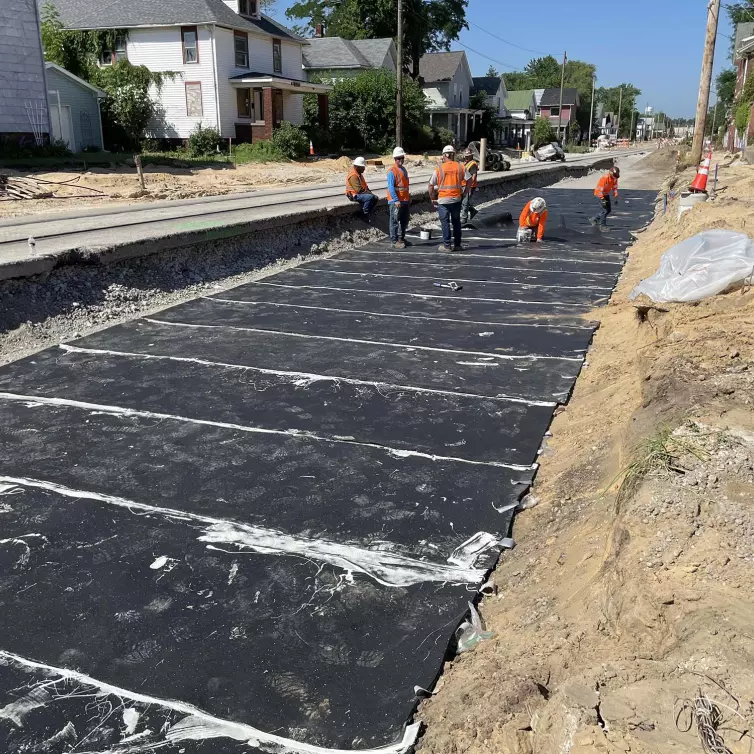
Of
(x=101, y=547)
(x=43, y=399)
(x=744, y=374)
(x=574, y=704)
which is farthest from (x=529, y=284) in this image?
(x=574, y=704)

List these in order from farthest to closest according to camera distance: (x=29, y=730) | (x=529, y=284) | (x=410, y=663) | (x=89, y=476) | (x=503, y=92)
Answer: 1. (x=503, y=92)
2. (x=529, y=284)
3. (x=89, y=476)
4. (x=410, y=663)
5. (x=29, y=730)

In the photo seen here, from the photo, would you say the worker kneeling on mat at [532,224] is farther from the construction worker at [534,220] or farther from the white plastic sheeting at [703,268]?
the white plastic sheeting at [703,268]

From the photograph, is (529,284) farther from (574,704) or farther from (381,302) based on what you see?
(574,704)

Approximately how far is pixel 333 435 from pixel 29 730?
2.80 meters

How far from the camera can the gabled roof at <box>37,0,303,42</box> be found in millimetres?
33906

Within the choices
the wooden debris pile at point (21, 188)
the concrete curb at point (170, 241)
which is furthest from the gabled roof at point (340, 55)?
the concrete curb at point (170, 241)

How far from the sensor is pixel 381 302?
29.8ft

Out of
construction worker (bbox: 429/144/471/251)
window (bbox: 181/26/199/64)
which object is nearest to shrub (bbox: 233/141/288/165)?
window (bbox: 181/26/199/64)

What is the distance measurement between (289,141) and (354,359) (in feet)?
96.3

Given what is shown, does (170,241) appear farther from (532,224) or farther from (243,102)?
(243,102)

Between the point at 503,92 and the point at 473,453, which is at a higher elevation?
the point at 503,92

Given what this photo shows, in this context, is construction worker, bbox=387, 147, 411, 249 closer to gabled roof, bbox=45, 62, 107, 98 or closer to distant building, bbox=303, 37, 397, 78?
gabled roof, bbox=45, 62, 107, 98

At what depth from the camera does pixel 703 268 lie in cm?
737

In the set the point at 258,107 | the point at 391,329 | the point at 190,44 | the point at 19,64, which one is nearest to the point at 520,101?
the point at 258,107
